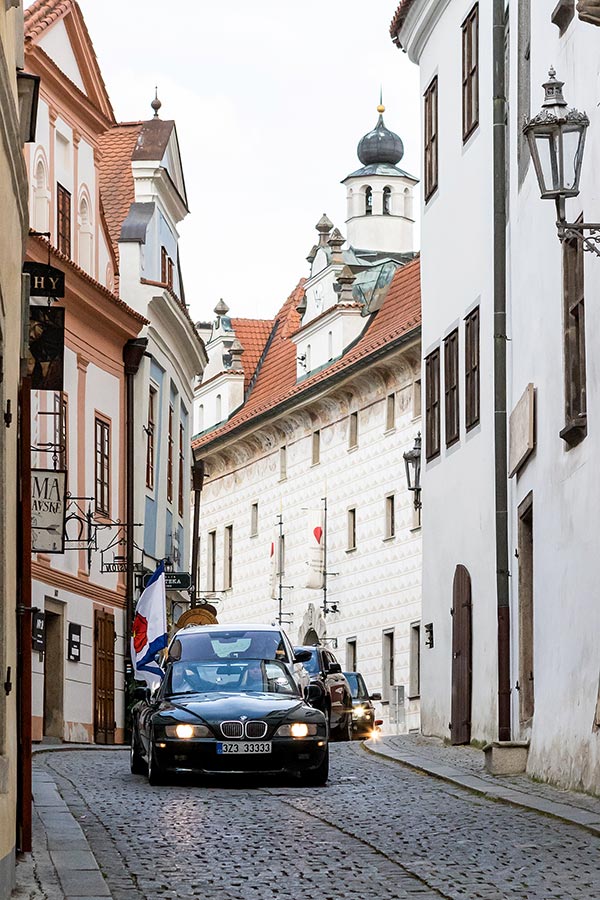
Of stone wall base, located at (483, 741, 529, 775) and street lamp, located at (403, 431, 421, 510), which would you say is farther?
street lamp, located at (403, 431, 421, 510)

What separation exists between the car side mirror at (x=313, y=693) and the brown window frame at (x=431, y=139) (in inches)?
404

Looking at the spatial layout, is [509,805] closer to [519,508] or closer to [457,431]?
[519,508]

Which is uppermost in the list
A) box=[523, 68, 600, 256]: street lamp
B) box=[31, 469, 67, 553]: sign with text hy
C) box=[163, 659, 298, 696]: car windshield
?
box=[523, 68, 600, 256]: street lamp

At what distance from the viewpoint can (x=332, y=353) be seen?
61312 mm

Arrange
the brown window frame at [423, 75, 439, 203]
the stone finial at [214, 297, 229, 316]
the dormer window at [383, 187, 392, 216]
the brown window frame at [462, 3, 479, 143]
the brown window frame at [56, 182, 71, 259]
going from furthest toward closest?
the dormer window at [383, 187, 392, 216] → the stone finial at [214, 297, 229, 316] → the brown window frame at [56, 182, 71, 259] → the brown window frame at [423, 75, 439, 203] → the brown window frame at [462, 3, 479, 143]

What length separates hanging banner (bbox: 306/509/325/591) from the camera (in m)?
59.8

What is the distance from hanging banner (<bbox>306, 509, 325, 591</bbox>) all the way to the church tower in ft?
53.7

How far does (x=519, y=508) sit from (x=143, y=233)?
63.0 feet

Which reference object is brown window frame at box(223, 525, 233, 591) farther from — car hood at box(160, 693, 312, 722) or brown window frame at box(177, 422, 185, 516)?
car hood at box(160, 693, 312, 722)

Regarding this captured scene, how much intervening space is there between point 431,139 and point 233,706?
12319 millimetres

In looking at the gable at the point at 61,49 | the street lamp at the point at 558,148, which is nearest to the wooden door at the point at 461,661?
the street lamp at the point at 558,148

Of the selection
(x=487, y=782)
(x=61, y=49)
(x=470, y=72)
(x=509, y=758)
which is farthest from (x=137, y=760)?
(x=61, y=49)

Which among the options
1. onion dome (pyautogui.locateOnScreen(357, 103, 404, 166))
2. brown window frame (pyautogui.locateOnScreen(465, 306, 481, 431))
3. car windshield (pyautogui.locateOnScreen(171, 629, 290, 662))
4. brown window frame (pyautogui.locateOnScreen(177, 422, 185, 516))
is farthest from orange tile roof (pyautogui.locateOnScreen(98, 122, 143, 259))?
onion dome (pyautogui.locateOnScreen(357, 103, 404, 166))

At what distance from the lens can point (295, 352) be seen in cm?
6944
